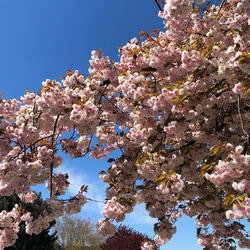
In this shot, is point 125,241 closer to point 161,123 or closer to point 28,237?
point 28,237

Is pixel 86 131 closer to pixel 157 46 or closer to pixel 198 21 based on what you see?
pixel 157 46

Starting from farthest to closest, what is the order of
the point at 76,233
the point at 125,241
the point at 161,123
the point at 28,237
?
the point at 76,233
the point at 125,241
the point at 28,237
the point at 161,123

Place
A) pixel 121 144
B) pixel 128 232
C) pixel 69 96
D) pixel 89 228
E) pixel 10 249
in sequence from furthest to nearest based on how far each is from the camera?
pixel 89 228, pixel 128 232, pixel 10 249, pixel 121 144, pixel 69 96

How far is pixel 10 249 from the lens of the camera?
1105 cm

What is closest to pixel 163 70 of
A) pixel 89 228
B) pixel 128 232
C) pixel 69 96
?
pixel 69 96

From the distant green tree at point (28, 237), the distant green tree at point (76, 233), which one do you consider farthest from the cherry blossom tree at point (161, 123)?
the distant green tree at point (76, 233)

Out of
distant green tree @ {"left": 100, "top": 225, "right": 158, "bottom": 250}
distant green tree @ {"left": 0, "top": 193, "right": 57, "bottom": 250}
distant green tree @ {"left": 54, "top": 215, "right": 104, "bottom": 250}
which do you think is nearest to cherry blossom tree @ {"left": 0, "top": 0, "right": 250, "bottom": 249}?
distant green tree @ {"left": 0, "top": 193, "right": 57, "bottom": 250}

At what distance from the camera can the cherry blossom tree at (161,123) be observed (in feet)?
14.0

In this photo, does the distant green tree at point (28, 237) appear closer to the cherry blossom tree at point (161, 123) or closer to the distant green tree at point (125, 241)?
the distant green tree at point (125, 241)

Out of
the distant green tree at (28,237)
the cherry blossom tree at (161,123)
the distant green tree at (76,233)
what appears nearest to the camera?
the cherry blossom tree at (161,123)

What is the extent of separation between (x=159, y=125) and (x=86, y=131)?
1.57 metres

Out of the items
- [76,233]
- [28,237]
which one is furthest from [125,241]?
[76,233]

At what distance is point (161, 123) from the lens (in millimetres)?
5484

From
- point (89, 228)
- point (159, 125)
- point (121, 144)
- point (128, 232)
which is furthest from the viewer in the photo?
point (89, 228)
